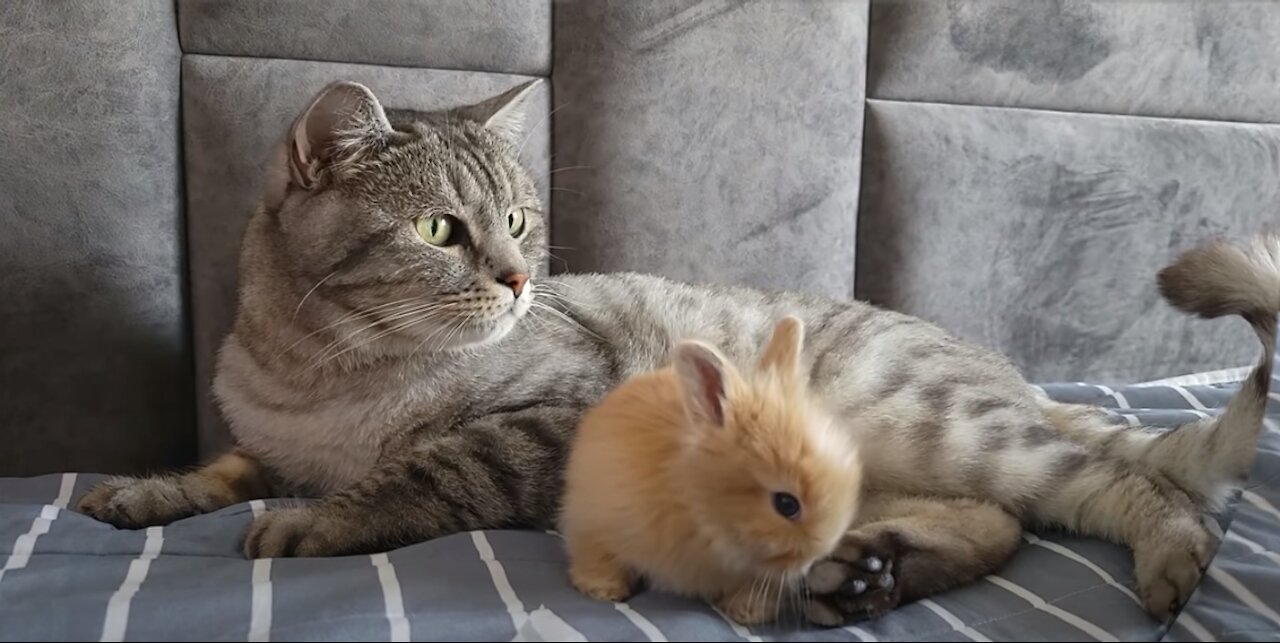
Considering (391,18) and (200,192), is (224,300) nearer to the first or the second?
(200,192)

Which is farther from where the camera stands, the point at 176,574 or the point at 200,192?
the point at 200,192

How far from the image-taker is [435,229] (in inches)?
58.0

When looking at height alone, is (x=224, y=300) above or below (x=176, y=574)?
above

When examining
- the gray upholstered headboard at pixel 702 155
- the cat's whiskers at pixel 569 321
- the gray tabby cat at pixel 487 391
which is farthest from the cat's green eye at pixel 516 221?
the gray upholstered headboard at pixel 702 155

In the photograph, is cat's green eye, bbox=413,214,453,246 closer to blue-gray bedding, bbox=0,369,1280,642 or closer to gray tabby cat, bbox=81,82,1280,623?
gray tabby cat, bbox=81,82,1280,623

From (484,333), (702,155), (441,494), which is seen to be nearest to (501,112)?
(484,333)

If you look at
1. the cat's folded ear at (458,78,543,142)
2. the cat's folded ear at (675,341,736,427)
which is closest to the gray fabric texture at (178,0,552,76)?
the cat's folded ear at (458,78,543,142)

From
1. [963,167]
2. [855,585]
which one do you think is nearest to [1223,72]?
[963,167]

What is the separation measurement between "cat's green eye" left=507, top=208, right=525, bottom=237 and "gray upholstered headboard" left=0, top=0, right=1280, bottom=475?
0.41 m

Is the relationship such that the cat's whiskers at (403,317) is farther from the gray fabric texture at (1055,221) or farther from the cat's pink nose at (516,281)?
the gray fabric texture at (1055,221)

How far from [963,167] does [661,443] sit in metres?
1.29

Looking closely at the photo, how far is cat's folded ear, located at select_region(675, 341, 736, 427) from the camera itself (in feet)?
3.68

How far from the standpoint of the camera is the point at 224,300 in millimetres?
1884

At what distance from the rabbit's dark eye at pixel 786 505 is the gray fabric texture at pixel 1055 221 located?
1220mm
